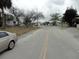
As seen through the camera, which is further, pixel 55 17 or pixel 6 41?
pixel 55 17

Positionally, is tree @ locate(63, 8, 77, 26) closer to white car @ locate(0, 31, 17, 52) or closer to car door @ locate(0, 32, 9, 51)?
white car @ locate(0, 31, 17, 52)

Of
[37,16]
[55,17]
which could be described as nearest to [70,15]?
[37,16]

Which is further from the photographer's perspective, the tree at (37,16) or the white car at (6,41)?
the tree at (37,16)

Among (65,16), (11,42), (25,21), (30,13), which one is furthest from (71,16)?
(11,42)

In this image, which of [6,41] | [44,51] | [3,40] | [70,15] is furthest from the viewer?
[70,15]

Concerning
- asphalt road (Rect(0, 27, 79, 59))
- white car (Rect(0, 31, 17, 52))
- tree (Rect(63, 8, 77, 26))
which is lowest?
asphalt road (Rect(0, 27, 79, 59))

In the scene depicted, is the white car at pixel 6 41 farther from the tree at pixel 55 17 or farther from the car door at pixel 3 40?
the tree at pixel 55 17

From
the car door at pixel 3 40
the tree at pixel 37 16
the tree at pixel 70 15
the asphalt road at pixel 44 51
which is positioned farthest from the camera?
the tree at pixel 37 16

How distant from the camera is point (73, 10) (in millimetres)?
67562

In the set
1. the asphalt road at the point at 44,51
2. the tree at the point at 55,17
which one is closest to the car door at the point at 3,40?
the asphalt road at the point at 44,51

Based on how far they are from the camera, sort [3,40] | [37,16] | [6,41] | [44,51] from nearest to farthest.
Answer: [3,40] → [44,51] → [6,41] → [37,16]

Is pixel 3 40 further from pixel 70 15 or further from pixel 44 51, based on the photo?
pixel 70 15

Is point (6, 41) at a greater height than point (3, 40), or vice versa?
point (3, 40)

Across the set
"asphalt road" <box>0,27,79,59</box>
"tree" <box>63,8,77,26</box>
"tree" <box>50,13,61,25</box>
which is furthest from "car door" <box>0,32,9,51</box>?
"tree" <box>50,13,61,25</box>
